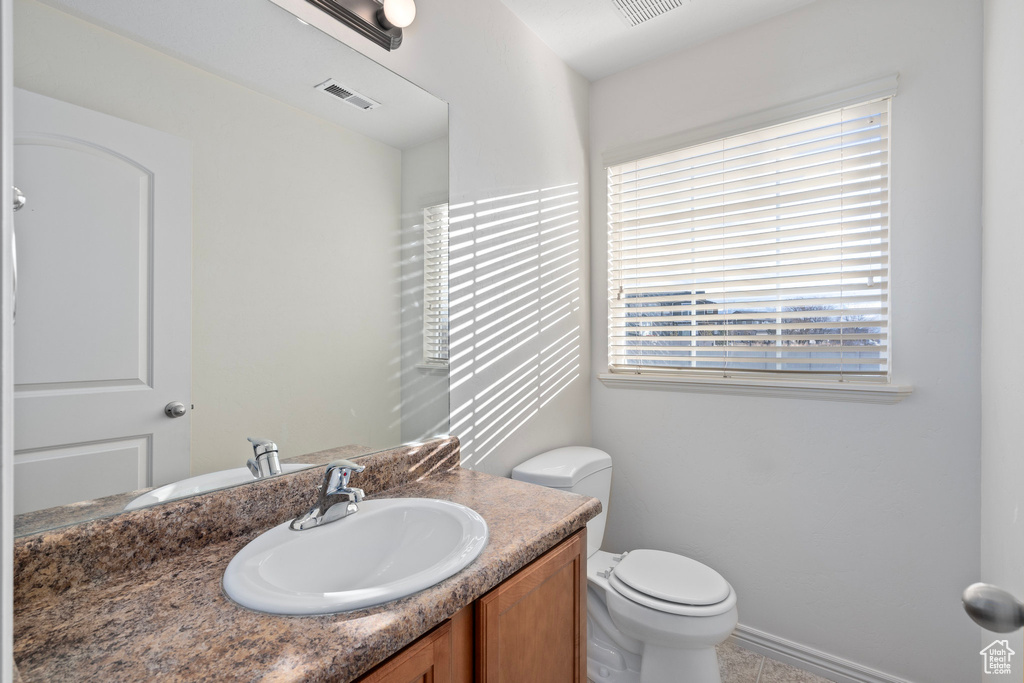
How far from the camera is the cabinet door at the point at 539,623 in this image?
2.85ft

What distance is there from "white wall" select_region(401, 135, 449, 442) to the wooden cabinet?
571 millimetres

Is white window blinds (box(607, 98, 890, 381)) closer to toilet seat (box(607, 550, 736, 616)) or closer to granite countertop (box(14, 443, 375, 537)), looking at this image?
toilet seat (box(607, 550, 736, 616))

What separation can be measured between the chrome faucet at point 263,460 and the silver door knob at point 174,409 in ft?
0.49

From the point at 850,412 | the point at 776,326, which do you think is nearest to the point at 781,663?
the point at 850,412

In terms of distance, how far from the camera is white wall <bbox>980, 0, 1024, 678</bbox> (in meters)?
0.94

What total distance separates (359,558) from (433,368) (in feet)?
1.98

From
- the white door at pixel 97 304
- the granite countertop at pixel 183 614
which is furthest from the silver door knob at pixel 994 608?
the white door at pixel 97 304

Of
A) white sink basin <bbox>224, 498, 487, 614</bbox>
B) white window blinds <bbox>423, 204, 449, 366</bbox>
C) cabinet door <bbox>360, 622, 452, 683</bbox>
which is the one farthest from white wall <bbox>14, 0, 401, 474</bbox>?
cabinet door <bbox>360, 622, 452, 683</bbox>

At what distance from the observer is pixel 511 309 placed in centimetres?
177

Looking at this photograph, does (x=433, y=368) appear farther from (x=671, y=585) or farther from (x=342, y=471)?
(x=671, y=585)

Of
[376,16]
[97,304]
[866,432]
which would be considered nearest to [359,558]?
[97,304]

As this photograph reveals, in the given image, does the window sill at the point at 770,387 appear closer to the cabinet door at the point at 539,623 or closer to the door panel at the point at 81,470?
the cabinet door at the point at 539,623

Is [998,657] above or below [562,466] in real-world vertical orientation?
below

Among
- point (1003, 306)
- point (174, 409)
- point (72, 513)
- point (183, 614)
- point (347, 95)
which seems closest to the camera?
point (183, 614)
